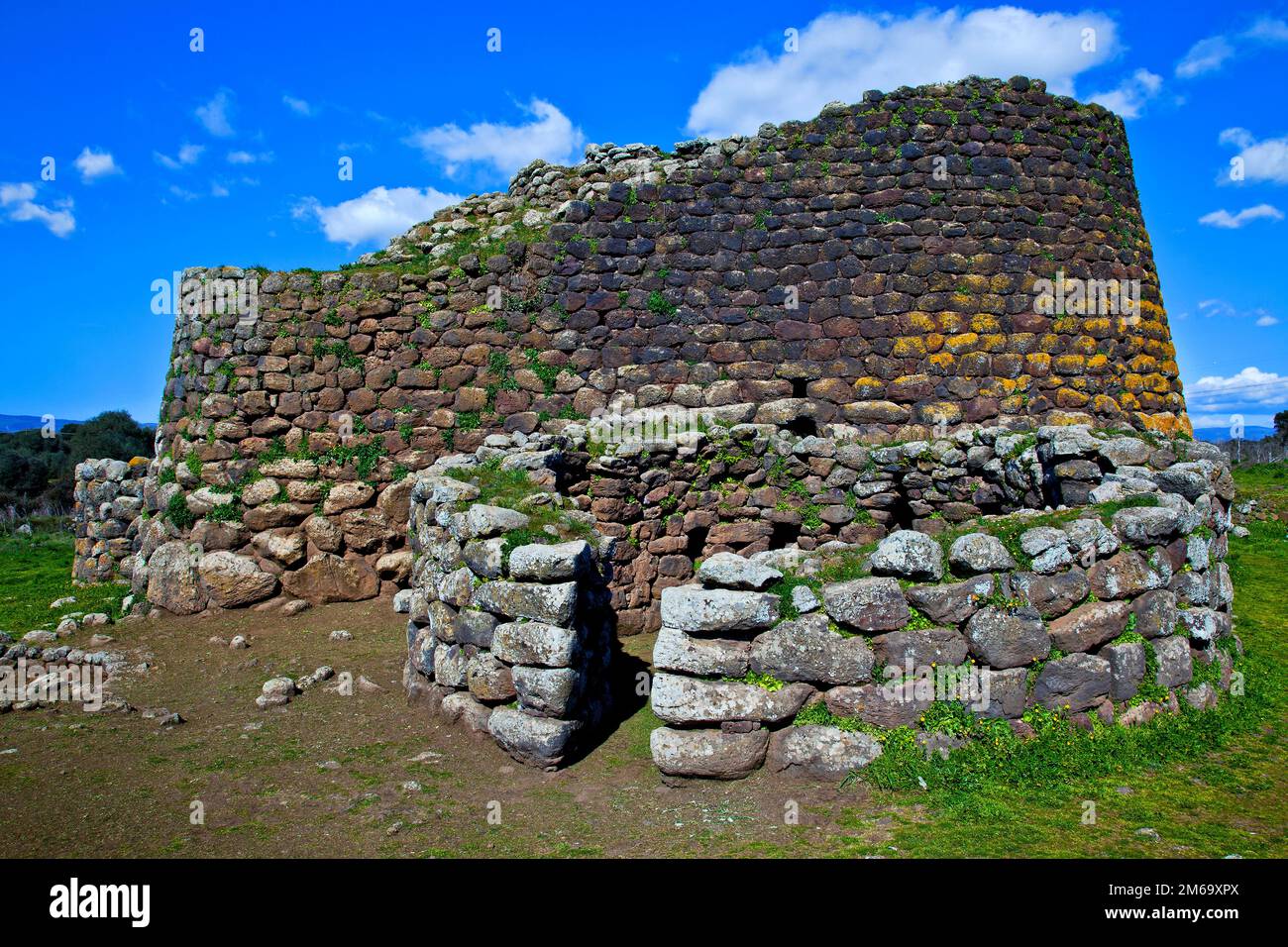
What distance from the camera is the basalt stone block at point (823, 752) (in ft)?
19.0

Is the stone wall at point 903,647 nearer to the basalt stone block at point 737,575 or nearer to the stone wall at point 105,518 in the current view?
the basalt stone block at point 737,575

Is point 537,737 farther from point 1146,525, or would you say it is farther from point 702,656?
point 1146,525

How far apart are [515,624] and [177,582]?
7266 millimetres

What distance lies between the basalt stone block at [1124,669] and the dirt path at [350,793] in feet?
6.76

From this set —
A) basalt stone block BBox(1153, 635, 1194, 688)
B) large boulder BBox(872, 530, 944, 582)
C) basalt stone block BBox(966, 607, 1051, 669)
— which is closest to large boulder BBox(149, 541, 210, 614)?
large boulder BBox(872, 530, 944, 582)

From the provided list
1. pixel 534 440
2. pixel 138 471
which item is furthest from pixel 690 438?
pixel 138 471

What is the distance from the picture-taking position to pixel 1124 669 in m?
6.15

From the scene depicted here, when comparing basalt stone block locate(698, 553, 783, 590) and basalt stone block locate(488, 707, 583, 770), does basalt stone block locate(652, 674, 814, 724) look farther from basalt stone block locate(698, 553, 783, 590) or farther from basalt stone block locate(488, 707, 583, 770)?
basalt stone block locate(488, 707, 583, 770)

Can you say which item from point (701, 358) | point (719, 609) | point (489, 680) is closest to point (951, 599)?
point (719, 609)

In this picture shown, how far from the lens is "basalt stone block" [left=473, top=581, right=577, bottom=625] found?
20.9 ft

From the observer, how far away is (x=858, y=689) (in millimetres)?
5840

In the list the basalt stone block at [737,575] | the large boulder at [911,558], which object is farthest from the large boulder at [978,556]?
the basalt stone block at [737,575]

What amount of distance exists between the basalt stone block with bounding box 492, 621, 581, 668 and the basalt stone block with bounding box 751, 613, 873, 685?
4.65ft

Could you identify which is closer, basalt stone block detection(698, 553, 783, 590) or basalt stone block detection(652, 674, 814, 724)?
basalt stone block detection(652, 674, 814, 724)
